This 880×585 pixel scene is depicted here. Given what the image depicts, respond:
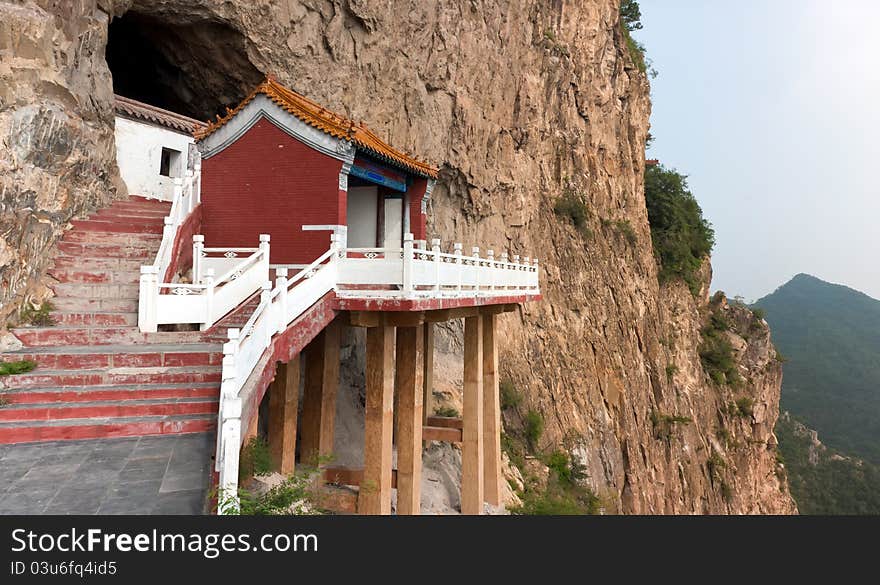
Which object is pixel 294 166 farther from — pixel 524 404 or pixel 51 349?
pixel 524 404

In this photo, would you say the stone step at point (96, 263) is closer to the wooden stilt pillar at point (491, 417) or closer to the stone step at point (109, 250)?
the stone step at point (109, 250)

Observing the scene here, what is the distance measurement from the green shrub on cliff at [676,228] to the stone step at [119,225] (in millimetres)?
32760

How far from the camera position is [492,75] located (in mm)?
24797

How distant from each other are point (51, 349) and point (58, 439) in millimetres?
1994

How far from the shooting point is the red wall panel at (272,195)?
10.5m

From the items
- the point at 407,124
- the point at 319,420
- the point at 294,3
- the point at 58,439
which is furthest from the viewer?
the point at 407,124

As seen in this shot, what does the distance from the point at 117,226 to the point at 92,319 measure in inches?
150

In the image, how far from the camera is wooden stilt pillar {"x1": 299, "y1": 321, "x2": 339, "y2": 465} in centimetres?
1156

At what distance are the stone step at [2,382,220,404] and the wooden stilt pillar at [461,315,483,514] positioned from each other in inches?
304

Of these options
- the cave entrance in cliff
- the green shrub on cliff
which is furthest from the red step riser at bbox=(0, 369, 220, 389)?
the green shrub on cliff

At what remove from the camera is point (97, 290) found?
9.52 metres

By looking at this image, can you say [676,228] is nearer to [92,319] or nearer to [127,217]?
[127,217]

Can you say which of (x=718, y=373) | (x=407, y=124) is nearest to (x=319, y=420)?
(x=407, y=124)

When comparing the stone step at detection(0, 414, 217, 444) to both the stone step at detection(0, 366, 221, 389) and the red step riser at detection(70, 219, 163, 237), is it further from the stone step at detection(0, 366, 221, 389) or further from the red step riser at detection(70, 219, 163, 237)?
the red step riser at detection(70, 219, 163, 237)
